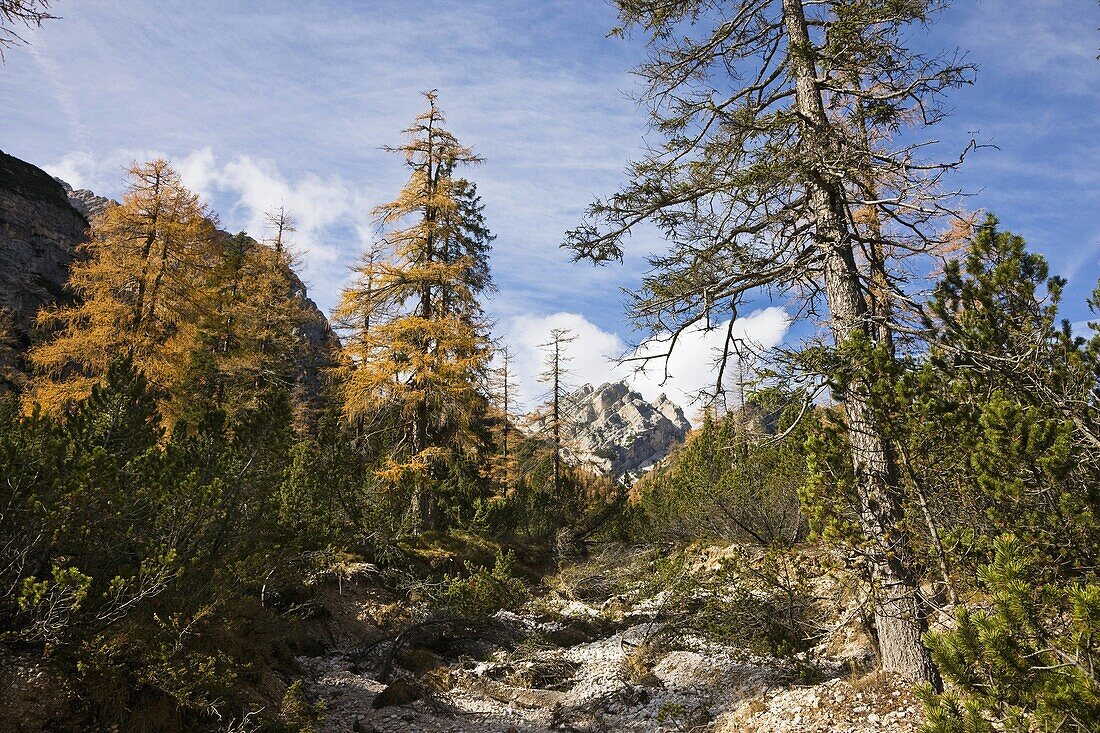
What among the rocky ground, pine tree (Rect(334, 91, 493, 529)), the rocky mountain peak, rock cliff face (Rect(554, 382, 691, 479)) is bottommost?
the rocky ground

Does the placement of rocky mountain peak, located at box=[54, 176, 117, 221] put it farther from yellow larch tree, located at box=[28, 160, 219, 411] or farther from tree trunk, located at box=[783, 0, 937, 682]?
tree trunk, located at box=[783, 0, 937, 682]

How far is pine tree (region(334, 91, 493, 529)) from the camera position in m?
14.3

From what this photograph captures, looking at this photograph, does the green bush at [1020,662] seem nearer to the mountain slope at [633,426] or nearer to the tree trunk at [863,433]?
the tree trunk at [863,433]

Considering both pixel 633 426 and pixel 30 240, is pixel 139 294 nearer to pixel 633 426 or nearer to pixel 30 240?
pixel 30 240

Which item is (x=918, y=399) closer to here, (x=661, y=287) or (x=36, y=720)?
(x=661, y=287)

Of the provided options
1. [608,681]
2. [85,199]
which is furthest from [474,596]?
[85,199]

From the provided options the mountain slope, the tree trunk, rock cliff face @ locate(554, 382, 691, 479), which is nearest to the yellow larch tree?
the tree trunk

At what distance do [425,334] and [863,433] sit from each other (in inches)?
447

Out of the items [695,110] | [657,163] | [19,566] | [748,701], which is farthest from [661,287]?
[19,566]

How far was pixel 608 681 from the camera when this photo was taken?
8.32 metres

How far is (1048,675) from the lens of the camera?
2.72 m

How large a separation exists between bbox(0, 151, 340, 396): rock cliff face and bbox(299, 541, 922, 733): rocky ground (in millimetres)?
21909

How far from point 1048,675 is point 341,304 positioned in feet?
49.7

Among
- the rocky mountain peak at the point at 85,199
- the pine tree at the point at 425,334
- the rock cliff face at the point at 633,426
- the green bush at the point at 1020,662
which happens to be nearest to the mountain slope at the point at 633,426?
the rock cliff face at the point at 633,426
